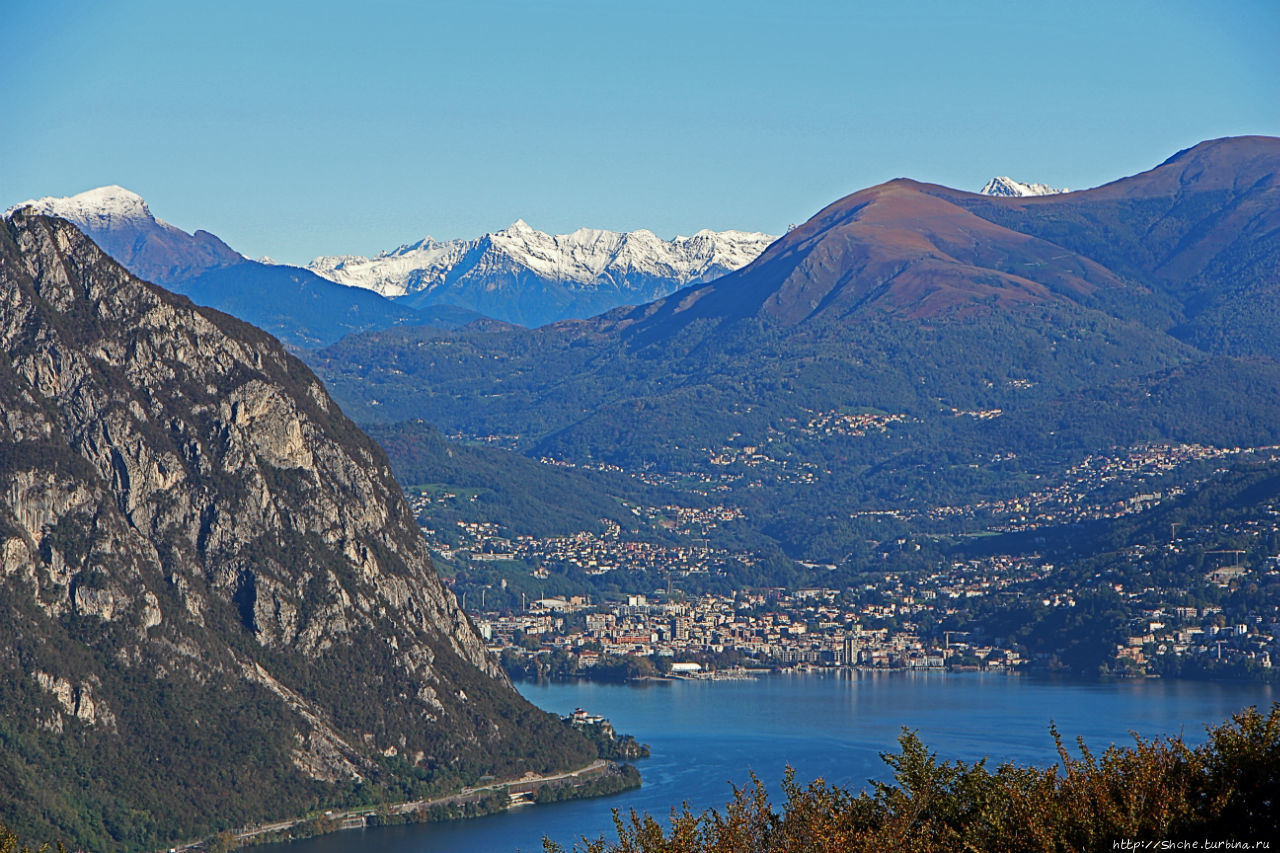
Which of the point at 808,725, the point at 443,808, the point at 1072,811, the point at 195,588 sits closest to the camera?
the point at 1072,811

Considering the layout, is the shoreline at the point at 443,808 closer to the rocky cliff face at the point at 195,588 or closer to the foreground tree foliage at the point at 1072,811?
the rocky cliff face at the point at 195,588

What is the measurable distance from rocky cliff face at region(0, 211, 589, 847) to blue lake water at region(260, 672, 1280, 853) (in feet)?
19.5

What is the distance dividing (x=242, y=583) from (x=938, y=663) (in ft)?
187

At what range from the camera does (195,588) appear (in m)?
82.5

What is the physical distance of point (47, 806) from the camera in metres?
66.0

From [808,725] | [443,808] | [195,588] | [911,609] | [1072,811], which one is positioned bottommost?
[443,808]

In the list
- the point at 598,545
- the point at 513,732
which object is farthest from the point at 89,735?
the point at 598,545

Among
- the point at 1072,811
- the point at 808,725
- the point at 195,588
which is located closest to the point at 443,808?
the point at 195,588

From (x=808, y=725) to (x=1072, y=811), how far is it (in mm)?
71822

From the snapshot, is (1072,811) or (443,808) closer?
(1072,811)

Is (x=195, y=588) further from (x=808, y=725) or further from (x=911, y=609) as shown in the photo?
(x=911, y=609)

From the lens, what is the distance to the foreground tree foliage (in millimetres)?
26203

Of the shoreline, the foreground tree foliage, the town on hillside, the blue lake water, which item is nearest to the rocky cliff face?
the shoreline

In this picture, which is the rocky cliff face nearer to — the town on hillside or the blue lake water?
the blue lake water
